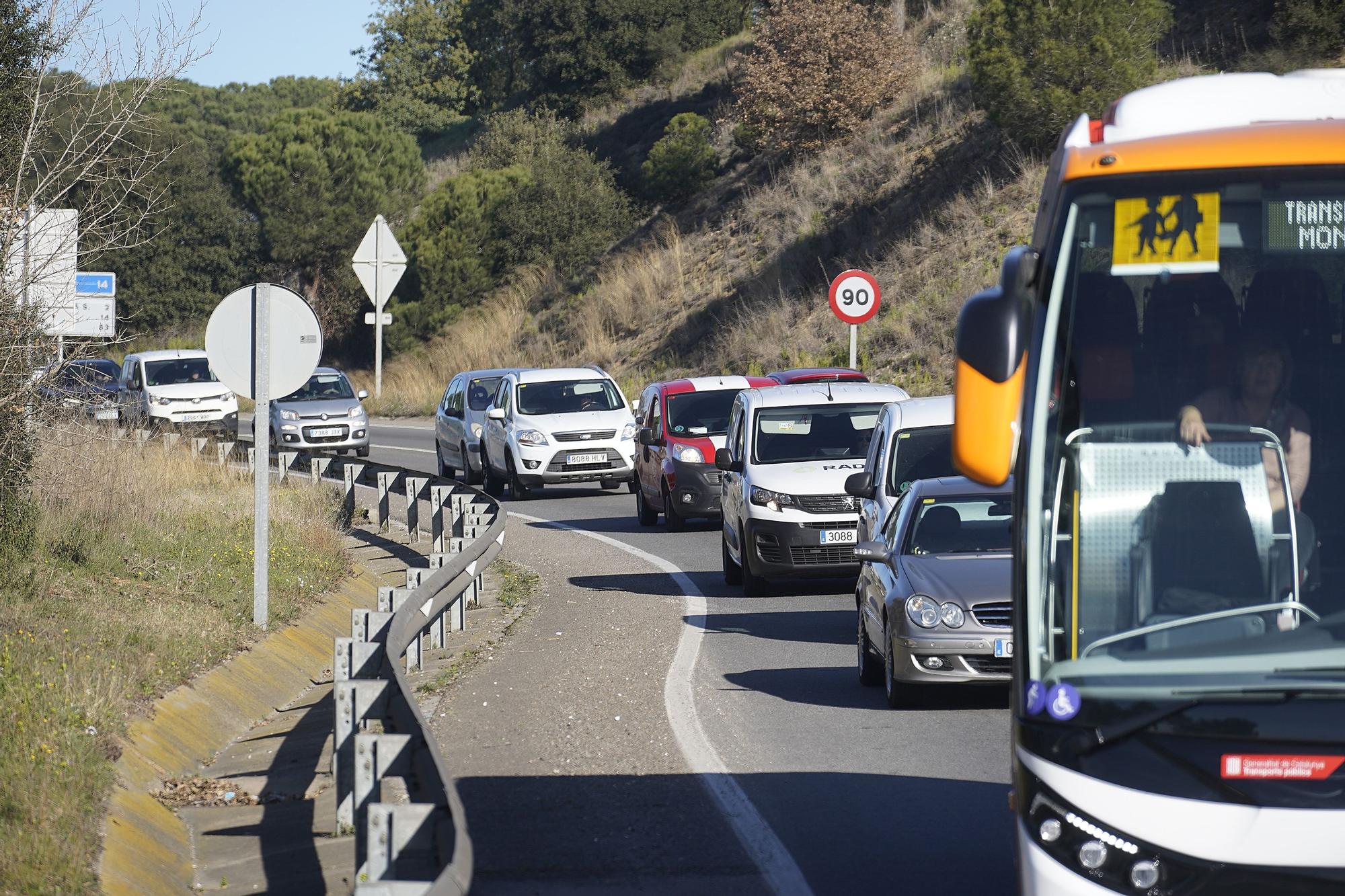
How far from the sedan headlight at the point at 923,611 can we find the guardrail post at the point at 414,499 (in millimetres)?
9156

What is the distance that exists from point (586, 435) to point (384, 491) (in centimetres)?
656

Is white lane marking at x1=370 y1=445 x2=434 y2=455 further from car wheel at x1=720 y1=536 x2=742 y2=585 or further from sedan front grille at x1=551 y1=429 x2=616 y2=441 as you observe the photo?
car wheel at x1=720 y1=536 x2=742 y2=585

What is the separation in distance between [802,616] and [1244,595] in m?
9.38

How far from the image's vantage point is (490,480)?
2697 centimetres

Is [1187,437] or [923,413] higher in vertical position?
[1187,437]

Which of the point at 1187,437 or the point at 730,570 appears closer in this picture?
the point at 1187,437

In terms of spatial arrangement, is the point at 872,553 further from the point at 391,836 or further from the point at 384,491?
the point at 384,491

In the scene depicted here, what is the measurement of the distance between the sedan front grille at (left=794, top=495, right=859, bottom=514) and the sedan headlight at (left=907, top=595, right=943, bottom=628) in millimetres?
5084

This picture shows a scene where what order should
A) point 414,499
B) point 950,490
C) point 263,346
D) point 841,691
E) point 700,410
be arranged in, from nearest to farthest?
point 841,691
point 950,490
point 263,346
point 414,499
point 700,410

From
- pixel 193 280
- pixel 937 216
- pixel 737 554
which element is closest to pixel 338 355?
pixel 193 280

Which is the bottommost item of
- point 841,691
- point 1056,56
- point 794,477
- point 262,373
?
point 841,691

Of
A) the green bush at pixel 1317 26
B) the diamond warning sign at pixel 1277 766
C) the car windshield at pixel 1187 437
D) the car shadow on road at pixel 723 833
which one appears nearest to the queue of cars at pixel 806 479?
the car shadow on road at pixel 723 833

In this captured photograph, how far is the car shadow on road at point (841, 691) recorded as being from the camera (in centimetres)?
1018

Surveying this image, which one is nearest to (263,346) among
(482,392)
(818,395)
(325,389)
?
(818,395)
